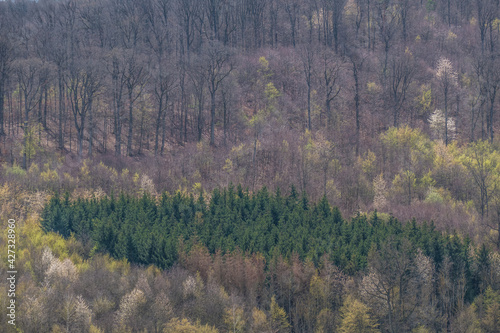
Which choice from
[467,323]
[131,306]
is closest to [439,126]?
[467,323]

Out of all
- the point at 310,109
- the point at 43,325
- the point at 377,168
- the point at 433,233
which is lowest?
the point at 43,325

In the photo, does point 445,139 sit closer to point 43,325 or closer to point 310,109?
point 310,109

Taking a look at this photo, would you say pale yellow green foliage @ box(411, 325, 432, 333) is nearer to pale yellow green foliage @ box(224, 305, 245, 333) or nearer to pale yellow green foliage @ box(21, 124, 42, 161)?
pale yellow green foliage @ box(224, 305, 245, 333)

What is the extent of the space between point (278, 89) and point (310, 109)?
7478mm

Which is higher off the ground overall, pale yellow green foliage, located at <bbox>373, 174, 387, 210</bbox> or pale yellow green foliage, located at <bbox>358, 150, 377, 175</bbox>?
pale yellow green foliage, located at <bbox>358, 150, 377, 175</bbox>

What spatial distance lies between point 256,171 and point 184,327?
29.0 metres

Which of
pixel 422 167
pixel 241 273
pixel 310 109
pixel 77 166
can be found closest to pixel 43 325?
pixel 241 273

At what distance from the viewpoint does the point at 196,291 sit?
3300 centimetres

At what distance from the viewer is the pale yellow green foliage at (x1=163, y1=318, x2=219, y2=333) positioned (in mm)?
29094

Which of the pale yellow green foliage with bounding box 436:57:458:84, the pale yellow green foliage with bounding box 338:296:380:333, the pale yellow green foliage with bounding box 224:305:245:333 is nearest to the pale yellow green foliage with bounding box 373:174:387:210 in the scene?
the pale yellow green foliage with bounding box 338:296:380:333

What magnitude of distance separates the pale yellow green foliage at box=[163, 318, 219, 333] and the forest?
0.44 feet

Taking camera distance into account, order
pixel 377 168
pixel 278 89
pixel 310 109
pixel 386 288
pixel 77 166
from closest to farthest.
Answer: pixel 386 288 → pixel 77 166 → pixel 377 168 → pixel 310 109 → pixel 278 89

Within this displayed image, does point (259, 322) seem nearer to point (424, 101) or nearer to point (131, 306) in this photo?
point (131, 306)

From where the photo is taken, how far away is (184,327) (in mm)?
29188
